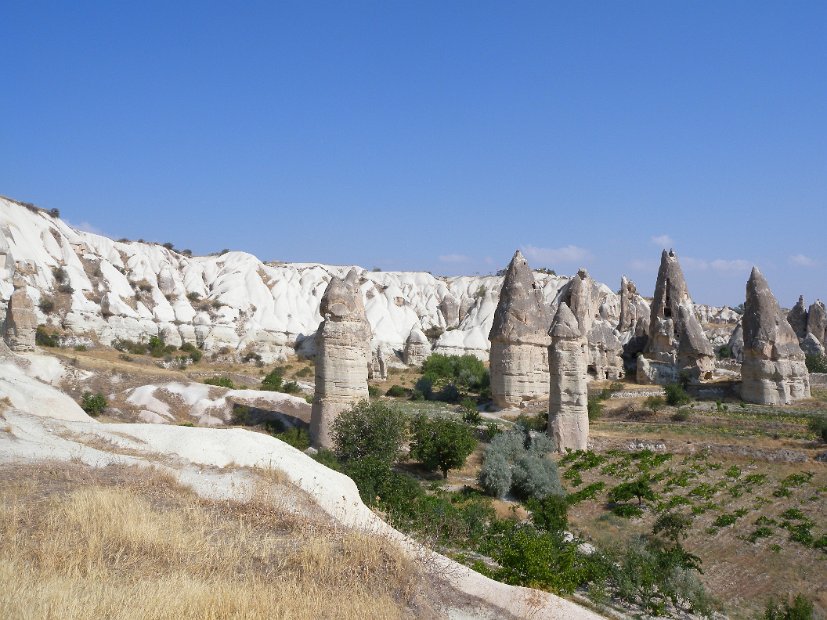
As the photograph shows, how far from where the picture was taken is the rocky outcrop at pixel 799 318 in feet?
129

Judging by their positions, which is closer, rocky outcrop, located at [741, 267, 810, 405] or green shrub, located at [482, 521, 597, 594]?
green shrub, located at [482, 521, 597, 594]

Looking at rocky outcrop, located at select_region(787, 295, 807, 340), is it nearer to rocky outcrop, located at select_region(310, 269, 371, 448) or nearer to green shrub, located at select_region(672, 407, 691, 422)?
green shrub, located at select_region(672, 407, 691, 422)

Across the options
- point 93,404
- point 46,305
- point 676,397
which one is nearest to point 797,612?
point 676,397

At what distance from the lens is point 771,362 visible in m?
20.5

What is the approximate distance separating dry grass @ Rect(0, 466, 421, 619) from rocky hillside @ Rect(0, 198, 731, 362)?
29.8 m

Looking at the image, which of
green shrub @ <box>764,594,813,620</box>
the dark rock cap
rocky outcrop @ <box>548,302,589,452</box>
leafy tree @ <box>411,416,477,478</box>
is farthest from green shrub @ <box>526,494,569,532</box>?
the dark rock cap

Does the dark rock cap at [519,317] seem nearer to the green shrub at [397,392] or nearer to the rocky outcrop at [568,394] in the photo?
the rocky outcrop at [568,394]

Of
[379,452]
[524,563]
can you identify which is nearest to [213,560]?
[524,563]

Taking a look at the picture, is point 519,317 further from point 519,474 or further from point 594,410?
point 519,474

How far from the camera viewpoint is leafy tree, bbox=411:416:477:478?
14.8 metres

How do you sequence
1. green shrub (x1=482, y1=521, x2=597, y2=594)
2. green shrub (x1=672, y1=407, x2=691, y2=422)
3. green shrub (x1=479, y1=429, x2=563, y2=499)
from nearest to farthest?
green shrub (x1=482, y1=521, x2=597, y2=594), green shrub (x1=479, y1=429, x2=563, y2=499), green shrub (x1=672, y1=407, x2=691, y2=422)

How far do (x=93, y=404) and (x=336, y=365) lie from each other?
7925 millimetres

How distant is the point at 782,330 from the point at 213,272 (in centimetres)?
4235

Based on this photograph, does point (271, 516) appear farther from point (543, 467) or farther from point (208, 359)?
point (208, 359)
